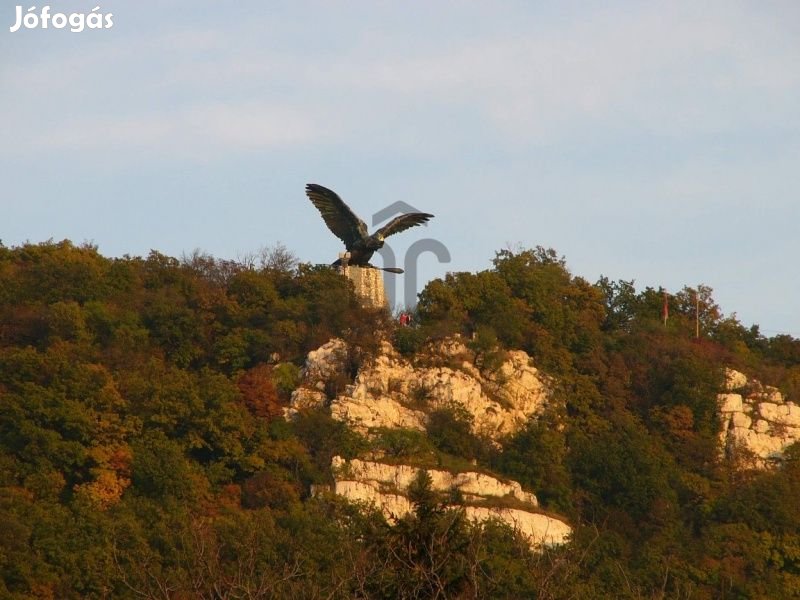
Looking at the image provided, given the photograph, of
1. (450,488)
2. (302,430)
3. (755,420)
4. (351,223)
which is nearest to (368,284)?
(351,223)

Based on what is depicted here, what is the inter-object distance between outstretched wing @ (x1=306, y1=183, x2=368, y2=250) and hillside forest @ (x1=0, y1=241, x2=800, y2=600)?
8.32ft

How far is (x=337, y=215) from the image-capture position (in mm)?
59656

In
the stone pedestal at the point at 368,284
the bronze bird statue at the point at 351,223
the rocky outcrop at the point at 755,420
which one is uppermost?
the bronze bird statue at the point at 351,223

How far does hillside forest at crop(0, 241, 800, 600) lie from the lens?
172 feet

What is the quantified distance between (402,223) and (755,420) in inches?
479

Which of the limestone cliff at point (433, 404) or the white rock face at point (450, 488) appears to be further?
the limestone cliff at point (433, 404)

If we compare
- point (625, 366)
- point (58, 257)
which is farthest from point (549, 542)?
point (58, 257)

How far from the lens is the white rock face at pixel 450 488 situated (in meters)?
55.9

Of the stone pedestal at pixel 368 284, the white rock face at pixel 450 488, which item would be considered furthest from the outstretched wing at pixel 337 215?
the white rock face at pixel 450 488

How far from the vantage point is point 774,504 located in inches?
2295

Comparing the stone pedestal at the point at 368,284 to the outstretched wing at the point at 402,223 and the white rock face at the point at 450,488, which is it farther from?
the white rock face at the point at 450,488

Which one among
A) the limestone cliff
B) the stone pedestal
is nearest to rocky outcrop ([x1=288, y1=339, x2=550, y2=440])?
the limestone cliff

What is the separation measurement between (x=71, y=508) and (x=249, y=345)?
10.2 meters

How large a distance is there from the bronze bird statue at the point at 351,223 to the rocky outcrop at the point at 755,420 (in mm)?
10819
